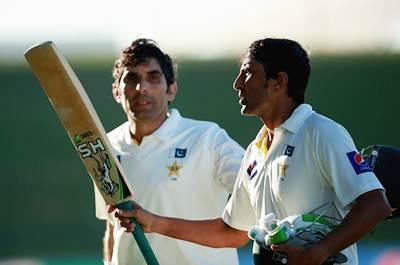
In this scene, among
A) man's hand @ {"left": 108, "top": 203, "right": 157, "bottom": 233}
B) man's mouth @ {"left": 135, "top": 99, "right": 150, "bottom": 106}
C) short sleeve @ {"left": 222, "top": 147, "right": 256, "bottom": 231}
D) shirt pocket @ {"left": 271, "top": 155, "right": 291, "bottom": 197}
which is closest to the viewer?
shirt pocket @ {"left": 271, "top": 155, "right": 291, "bottom": 197}

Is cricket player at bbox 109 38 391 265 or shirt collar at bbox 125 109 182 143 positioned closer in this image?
cricket player at bbox 109 38 391 265

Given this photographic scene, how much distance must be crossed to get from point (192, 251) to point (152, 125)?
1.65ft

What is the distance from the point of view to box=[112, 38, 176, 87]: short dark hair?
448 centimetres

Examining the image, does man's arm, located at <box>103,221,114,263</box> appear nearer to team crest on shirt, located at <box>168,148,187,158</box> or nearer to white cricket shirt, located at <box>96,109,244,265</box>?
white cricket shirt, located at <box>96,109,244,265</box>

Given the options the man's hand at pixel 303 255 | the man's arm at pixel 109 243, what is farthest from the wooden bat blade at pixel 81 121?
the man's hand at pixel 303 255

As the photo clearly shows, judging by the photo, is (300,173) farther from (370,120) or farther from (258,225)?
(370,120)

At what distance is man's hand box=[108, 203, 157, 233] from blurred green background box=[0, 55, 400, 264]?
15.3 ft

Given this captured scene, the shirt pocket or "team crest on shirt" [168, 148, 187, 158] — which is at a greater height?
the shirt pocket

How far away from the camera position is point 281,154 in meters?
3.51

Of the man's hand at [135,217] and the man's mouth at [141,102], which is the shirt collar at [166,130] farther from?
the man's hand at [135,217]

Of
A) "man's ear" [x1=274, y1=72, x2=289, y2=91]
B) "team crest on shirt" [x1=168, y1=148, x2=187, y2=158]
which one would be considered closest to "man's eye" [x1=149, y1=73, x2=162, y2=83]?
"team crest on shirt" [x1=168, y1=148, x2=187, y2=158]

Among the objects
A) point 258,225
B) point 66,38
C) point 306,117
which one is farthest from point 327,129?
point 66,38

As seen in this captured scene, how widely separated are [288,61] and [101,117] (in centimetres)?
520

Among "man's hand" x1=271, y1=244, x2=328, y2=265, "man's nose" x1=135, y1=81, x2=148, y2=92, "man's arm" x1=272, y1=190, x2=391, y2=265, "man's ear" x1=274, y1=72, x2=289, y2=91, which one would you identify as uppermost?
"man's ear" x1=274, y1=72, x2=289, y2=91
